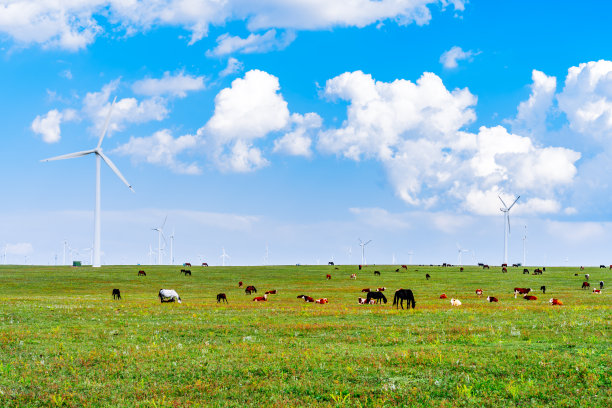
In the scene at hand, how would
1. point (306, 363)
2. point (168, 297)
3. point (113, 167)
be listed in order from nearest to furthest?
point (306, 363), point (168, 297), point (113, 167)

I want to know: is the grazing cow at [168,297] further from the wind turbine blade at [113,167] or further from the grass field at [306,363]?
the wind turbine blade at [113,167]

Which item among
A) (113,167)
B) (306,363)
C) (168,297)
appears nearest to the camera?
(306,363)

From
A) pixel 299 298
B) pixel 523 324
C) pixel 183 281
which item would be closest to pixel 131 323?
pixel 523 324

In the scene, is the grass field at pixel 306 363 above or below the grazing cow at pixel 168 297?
above

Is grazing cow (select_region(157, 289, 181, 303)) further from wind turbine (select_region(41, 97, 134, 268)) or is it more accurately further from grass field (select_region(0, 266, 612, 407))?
wind turbine (select_region(41, 97, 134, 268))

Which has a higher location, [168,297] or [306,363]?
[306,363]

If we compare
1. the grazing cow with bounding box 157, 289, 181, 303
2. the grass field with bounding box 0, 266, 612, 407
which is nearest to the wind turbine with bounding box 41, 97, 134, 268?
the grazing cow with bounding box 157, 289, 181, 303

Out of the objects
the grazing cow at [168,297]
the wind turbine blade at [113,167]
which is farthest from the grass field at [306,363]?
the wind turbine blade at [113,167]

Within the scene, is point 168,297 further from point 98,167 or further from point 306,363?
point 98,167

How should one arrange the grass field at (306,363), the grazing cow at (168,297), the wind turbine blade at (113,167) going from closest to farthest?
the grass field at (306,363)
the grazing cow at (168,297)
the wind turbine blade at (113,167)

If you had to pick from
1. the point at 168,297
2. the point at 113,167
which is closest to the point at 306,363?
the point at 168,297

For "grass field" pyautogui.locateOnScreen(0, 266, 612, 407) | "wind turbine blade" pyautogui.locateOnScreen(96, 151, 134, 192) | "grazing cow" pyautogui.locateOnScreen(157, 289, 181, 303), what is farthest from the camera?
"wind turbine blade" pyautogui.locateOnScreen(96, 151, 134, 192)

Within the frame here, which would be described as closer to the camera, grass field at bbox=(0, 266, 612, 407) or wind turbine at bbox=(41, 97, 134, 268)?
grass field at bbox=(0, 266, 612, 407)

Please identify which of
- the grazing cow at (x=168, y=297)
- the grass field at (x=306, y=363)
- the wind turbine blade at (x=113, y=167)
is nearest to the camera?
the grass field at (x=306, y=363)
